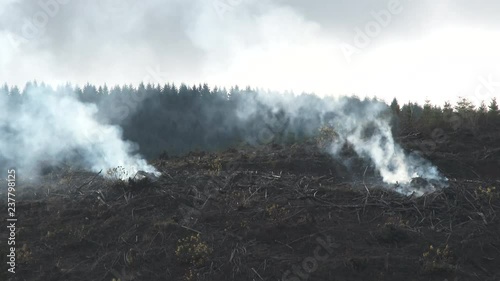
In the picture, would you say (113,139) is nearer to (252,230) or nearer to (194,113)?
(252,230)

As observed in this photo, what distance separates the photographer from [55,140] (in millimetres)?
25234

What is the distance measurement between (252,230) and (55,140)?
1856 cm

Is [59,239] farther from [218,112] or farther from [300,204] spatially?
[218,112]

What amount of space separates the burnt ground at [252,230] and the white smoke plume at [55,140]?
397 cm

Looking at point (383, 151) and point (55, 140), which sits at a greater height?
point (383, 151)

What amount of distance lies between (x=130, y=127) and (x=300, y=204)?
199ft

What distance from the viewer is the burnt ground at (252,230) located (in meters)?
9.40

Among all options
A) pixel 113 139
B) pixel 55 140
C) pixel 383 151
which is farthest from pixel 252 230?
pixel 55 140

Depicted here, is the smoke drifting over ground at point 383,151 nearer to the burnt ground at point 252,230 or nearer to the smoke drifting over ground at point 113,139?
the smoke drifting over ground at point 113,139

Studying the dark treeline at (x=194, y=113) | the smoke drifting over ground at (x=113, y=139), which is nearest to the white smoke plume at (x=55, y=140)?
the smoke drifting over ground at (x=113, y=139)

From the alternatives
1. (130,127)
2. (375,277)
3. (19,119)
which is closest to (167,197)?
(375,277)

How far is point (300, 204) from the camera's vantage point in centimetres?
1220

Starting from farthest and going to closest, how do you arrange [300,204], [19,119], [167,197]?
[19,119] < [167,197] < [300,204]

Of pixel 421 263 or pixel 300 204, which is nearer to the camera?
pixel 421 263
